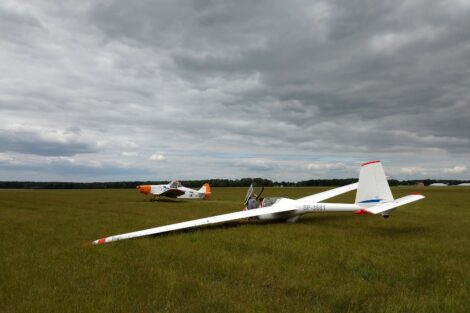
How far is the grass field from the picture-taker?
15.6 ft

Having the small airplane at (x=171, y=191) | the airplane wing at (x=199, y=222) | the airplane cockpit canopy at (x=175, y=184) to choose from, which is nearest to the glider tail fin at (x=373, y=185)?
the airplane wing at (x=199, y=222)

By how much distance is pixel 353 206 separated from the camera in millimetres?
11477

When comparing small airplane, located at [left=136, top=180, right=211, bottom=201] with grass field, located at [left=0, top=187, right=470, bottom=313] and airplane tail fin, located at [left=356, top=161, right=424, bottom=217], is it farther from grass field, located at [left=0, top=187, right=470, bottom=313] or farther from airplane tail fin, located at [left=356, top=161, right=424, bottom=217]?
airplane tail fin, located at [left=356, top=161, right=424, bottom=217]

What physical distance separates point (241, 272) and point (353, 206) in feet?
21.2

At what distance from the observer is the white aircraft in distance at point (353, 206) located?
9414 millimetres

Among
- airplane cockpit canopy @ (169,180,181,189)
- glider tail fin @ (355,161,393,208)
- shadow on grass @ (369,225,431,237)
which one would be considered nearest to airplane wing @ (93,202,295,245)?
glider tail fin @ (355,161,393,208)

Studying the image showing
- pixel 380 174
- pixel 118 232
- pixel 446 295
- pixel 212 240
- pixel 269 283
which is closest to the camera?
pixel 446 295

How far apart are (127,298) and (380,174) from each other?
8254 millimetres

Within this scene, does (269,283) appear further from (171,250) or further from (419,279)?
(171,250)

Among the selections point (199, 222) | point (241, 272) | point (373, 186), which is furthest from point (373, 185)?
point (241, 272)

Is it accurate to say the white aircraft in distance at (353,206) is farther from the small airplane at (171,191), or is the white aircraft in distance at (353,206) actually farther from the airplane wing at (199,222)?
the small airplane at (171,191)

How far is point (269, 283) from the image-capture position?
18.5 feet

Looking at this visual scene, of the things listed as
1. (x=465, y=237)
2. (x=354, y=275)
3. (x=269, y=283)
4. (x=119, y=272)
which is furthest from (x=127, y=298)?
(x=465, y=237)

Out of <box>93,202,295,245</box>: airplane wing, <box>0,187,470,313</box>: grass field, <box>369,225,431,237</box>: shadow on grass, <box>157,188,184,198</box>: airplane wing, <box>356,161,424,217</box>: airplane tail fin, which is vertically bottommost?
<box>0,187,470,313</box>: grass field
